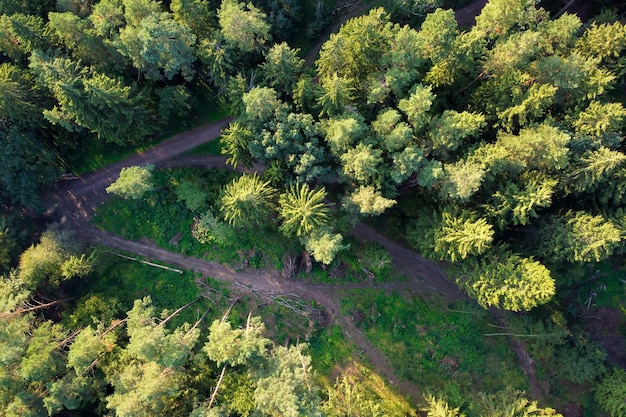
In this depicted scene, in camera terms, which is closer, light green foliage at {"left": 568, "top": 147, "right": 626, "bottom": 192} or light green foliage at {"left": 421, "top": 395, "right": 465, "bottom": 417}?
light green foliage at {"left": 568, "top": 147, "right": 626, "bottom": 192}

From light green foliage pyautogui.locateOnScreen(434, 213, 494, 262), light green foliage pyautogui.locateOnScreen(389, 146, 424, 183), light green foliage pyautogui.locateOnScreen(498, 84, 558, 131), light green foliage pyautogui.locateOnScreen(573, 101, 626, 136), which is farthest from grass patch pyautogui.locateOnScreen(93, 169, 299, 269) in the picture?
light green foliage pyautogui.locateOnScreen(573, 101, 626, 136)

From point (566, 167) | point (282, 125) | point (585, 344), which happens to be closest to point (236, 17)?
point (282, 125)

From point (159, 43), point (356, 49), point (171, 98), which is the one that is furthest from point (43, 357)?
point (356, 49)

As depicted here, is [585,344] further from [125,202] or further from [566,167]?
[125,202]

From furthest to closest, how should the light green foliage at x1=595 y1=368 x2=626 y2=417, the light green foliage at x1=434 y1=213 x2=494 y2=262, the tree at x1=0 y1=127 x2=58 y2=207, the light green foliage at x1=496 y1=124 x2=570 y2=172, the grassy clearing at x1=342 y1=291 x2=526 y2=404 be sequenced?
the grassy clearing at x1=342 y1=291 x2=526 y2=404
the light green foliage at x1=595 y1=368 x2=626 y2=417
the tree at x1=0 y1=127 x2=58 y2=207
the light green foliage at x1=434 y1=213 x2=494 y2=262
the light green foliage at x1=496 y1=124 x2=570 y2=172

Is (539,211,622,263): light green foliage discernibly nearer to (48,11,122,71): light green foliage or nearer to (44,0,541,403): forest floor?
(44,0,541,403): forest floor

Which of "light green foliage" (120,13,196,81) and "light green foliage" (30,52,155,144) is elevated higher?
"light green foliage" (120,13,196,81)

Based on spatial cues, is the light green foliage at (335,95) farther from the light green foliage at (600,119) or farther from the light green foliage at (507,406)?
the light green foliage at (507,406)
